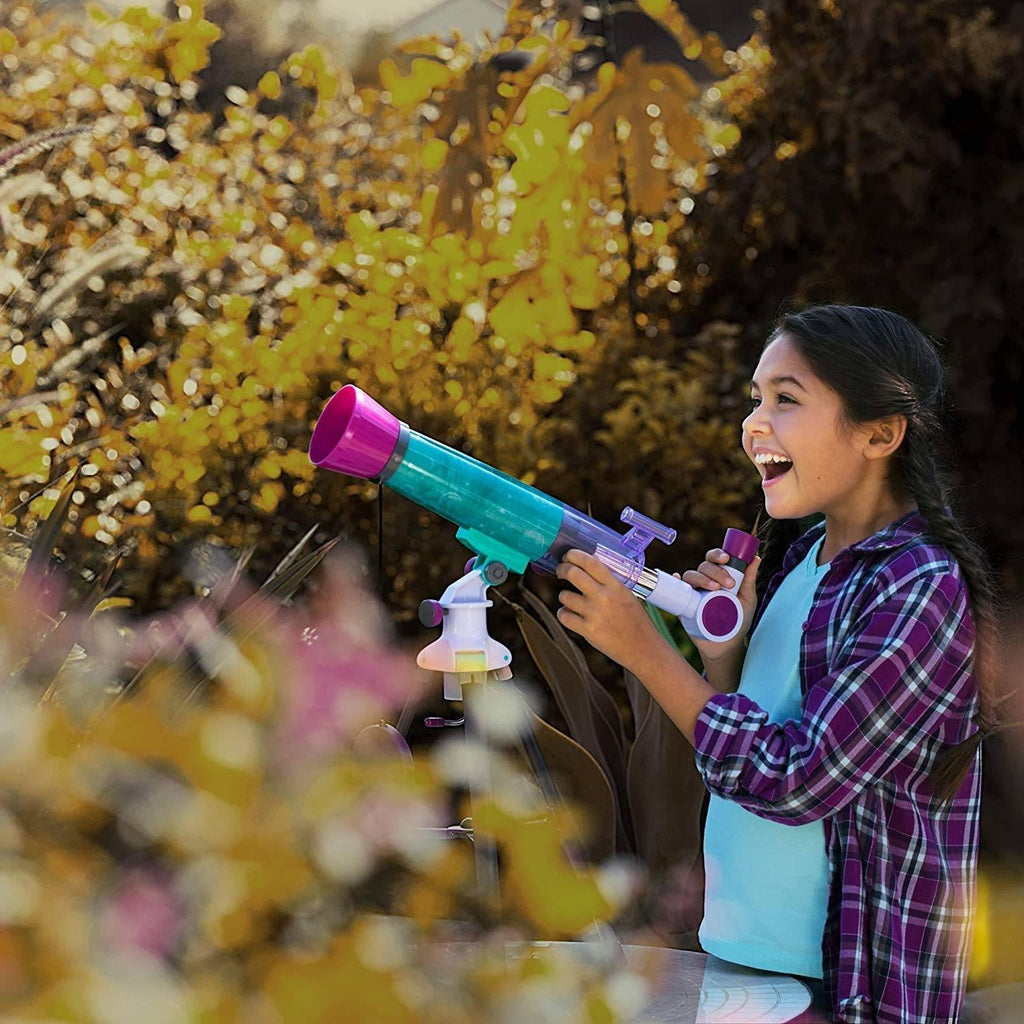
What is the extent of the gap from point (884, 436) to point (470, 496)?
18.8 inches

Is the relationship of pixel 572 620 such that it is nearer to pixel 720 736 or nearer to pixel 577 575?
pixel 577 575

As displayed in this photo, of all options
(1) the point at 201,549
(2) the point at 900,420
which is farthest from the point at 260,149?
(2) the point at 900,420

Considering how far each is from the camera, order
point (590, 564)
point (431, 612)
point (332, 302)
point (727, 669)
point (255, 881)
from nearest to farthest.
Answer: point (255, 881) → point (431, 612) → point (590, 564) → point (727, 669) → point (332, 302)

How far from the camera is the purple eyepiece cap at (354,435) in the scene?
1.29 metres

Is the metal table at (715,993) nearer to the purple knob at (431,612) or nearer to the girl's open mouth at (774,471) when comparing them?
the purple knob at (431,612)

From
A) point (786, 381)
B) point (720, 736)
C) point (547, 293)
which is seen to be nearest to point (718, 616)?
point (720, 736)

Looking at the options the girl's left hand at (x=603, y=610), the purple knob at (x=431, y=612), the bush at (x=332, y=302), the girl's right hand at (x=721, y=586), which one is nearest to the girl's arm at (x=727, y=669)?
the girl's right hand at (x=721, y=586)

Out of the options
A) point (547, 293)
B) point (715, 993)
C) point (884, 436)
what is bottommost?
point (547, 293)

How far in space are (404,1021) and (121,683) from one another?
1.34 m

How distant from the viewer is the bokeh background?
3246 millimetres

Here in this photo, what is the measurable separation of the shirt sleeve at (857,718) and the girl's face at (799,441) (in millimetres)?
169

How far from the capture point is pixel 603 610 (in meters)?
1.36

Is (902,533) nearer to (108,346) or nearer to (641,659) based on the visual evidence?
(641,659)

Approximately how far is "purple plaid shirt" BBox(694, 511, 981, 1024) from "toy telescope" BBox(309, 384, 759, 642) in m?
0.20
